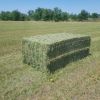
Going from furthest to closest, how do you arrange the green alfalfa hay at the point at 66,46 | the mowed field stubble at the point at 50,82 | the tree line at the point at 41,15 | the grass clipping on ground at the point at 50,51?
the tree line at the point at 41,15, the green alfalfa hay at the point at 66,46, the grass clipping on ground at the point at 50,51, the mowed field stubble at the point at 50,82

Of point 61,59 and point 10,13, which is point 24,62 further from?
point 10,13

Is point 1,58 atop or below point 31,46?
below

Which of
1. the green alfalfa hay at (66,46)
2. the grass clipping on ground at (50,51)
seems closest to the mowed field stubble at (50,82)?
the grass clipping on ground at (50,51)

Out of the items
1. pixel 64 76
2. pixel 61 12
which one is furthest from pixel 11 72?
pixel 61 12

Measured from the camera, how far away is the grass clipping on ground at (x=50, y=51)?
30.1 ft

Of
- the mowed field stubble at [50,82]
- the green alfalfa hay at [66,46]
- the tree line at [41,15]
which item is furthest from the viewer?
the tree line at [41,15]

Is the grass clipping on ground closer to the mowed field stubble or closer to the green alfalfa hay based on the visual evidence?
the green alfalfa hay

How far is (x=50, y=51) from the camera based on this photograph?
362 inches

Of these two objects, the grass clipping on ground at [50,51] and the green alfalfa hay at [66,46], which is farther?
the green alfalfa hay at [66,46]

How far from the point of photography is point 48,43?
30.0 feet

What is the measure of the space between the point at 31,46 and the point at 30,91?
2958mm

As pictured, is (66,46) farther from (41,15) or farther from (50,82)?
(41,15)

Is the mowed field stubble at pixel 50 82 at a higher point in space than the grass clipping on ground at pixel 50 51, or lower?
lower

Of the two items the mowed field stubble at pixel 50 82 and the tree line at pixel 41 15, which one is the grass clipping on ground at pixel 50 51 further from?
the tree line at pixel 41 15
